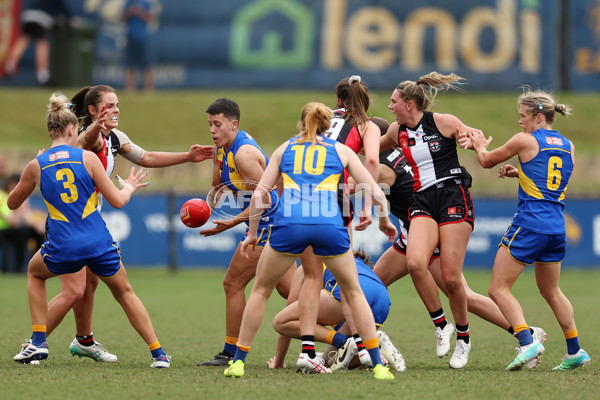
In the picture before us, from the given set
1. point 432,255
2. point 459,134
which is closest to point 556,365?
point 432,255

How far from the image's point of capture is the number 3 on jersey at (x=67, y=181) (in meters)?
7.07

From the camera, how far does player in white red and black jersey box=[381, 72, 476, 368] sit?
7.61 meters

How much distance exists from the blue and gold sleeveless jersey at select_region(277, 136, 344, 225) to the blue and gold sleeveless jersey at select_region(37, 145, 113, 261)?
157cm

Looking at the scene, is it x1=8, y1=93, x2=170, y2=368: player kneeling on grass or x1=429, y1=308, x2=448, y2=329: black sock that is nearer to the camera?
x1=8, y1=93, x2=170, y2=368: player kneeling on grass

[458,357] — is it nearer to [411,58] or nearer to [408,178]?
[408,178]

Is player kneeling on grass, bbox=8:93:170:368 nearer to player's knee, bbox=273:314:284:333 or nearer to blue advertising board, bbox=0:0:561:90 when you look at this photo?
player's knee, bbox=273:314:284:333

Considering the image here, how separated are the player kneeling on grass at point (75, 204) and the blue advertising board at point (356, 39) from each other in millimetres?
19014

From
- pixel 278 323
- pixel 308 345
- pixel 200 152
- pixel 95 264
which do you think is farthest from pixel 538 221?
pixel 95 264

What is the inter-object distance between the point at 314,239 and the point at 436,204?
1666 millimetres

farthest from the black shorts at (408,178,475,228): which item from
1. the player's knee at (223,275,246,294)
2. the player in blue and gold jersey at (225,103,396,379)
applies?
the player's knee at (223,275,246,294)

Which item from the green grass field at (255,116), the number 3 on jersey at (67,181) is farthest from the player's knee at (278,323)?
the green grass field at (255,116)

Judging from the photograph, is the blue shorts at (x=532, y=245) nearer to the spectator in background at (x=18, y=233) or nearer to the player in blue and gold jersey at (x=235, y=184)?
the player in blue and gold jersey at (x=235, y=184)

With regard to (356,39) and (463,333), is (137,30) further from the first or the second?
(463,333)

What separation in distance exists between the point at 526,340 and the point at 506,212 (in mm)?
10906
